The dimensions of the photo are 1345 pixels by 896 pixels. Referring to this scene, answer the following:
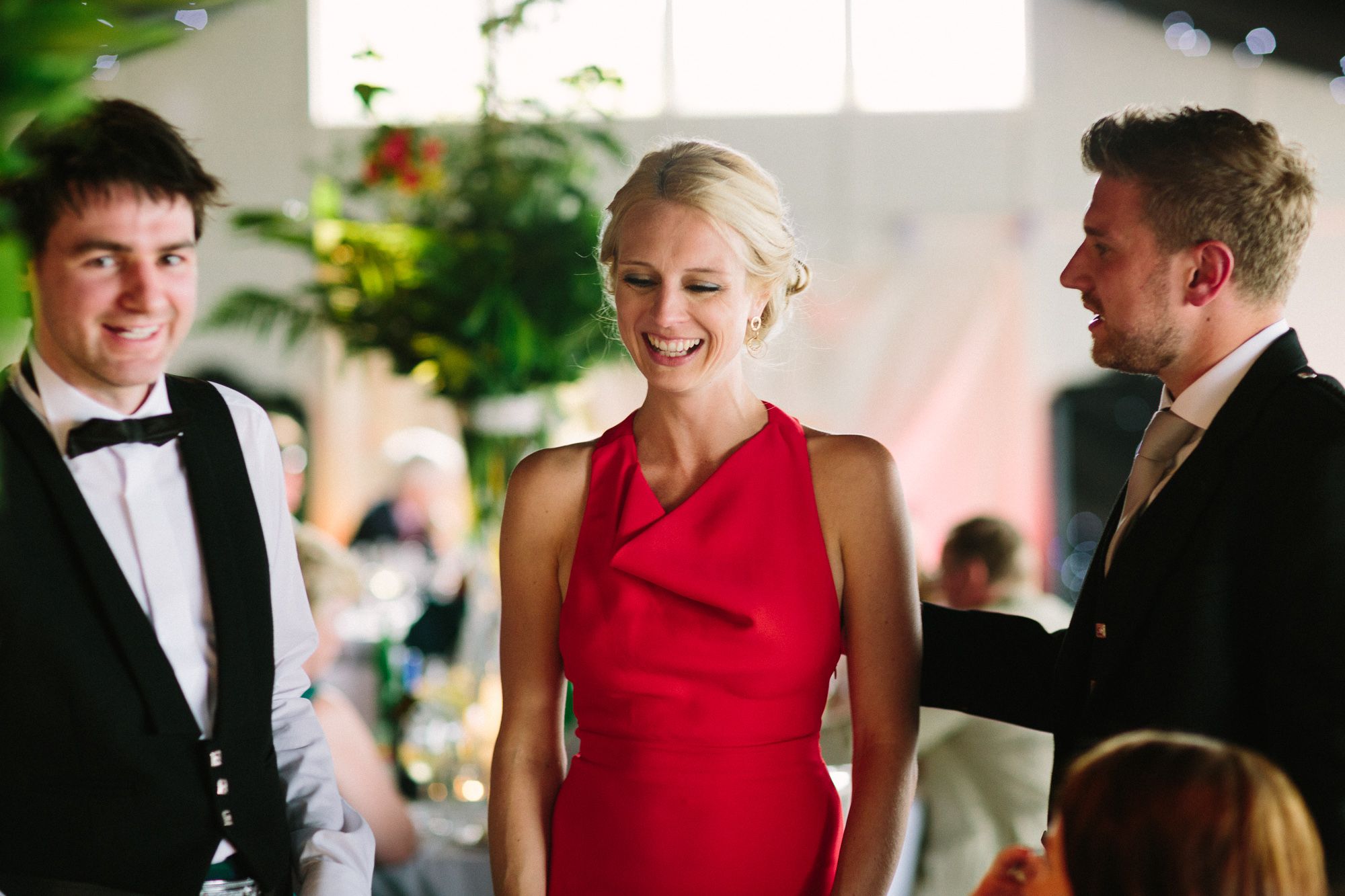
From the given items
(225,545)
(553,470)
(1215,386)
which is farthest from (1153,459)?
(225,545)

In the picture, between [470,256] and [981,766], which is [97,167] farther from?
[981,766]

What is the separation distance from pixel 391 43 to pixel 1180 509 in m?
6.68

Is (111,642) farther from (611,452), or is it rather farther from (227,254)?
(227,254)

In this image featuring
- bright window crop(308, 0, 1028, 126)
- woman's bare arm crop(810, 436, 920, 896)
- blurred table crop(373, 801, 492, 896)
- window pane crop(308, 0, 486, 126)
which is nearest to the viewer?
woman's bare arm crop(810, 436, 920, 896)

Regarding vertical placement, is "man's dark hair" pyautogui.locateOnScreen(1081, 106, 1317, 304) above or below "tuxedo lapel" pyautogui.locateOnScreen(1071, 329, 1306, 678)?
above

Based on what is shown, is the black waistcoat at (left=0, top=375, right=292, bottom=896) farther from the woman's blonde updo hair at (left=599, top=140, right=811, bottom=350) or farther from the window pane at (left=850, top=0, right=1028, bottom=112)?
the window pane at (left=850, top=0, right=1028, bottom=112)

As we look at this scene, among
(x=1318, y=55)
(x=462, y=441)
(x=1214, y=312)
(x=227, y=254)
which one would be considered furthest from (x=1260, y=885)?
(x=227, y=254)

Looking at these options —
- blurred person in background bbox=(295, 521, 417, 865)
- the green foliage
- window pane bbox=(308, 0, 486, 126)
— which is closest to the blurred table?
blurred person in background bbox=(295, 521, 417, 865)

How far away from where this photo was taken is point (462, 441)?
2.92 metres

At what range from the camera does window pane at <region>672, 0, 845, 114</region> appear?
7.43 m

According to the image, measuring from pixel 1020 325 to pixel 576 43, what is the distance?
9.94ft

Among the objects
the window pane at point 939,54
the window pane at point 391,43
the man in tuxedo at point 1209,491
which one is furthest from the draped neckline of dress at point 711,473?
the window pane at point 939,54

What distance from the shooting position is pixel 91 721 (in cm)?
127

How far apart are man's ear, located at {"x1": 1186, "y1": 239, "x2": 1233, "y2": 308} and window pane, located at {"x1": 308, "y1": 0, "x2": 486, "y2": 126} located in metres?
5.10
